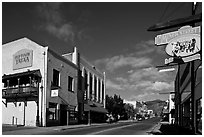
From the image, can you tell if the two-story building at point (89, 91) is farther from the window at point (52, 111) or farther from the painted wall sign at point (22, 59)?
the painted wall sign at point (22, 59)

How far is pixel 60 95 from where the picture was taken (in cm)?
3512

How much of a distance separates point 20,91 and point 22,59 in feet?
14.1

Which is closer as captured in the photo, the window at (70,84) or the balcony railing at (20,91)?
the balcony railing at (20,91)

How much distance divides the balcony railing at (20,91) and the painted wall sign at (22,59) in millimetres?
2907

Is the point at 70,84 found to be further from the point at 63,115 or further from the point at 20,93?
the point at 20,93

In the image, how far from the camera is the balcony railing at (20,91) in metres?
31.1

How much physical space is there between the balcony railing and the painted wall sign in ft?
9.54

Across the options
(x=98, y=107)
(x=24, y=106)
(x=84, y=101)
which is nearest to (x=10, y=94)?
(x=24, y=106)

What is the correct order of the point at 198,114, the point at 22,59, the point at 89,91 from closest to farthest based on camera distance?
the point at 198,114 < the point at 22,59 < the point at 89,91

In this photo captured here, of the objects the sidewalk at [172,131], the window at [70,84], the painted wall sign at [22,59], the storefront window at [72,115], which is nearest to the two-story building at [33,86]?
the painted wall sign at [22,59]

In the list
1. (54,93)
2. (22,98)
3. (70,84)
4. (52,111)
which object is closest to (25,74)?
(22,98)

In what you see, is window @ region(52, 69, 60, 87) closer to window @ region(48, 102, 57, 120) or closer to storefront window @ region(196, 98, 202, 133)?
window @ region(48, 102, 57, 120)

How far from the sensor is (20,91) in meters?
32.3

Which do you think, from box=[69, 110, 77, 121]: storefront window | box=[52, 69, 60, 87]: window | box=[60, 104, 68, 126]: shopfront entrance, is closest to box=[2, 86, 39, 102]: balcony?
box=[52, 69, 60, 87]: window
